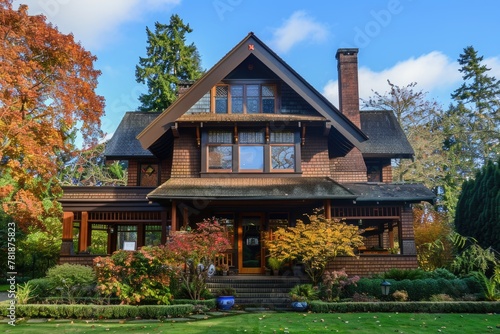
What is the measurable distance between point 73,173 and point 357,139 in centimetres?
2821

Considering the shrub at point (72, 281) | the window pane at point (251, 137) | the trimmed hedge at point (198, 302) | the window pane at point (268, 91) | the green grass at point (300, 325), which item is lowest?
the green grass at point (300, 325)

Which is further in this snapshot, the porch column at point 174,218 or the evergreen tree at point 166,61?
the evergreen tree at point 166,61

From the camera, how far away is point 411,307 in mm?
12641

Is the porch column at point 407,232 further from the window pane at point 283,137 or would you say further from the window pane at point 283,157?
the window pane at point 283,137

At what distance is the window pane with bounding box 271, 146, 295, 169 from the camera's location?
18.6 m

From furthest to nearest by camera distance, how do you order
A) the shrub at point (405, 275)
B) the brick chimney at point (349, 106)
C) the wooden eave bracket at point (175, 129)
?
the brick chimney at point (349, 106), the wooden eave bracket at point (175, 129), the shrub at point (405, 275)

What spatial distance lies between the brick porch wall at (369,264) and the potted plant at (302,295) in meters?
2.83

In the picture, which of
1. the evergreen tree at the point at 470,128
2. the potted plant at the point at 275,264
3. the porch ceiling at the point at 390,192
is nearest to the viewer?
the potted plant at the point at 275,264

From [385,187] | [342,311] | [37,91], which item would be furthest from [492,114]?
[37,91]

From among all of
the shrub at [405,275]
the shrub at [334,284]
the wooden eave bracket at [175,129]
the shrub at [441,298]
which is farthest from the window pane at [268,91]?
the shrub at [441,298]

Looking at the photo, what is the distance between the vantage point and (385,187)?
18.8 meters

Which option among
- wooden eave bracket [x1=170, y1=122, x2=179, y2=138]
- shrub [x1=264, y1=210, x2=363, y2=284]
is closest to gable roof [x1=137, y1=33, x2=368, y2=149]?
wooden eave bracket [x1=170, y1=122, x2=179, y2=138]

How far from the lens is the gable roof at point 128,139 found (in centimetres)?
2155

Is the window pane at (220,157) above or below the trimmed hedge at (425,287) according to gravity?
above
